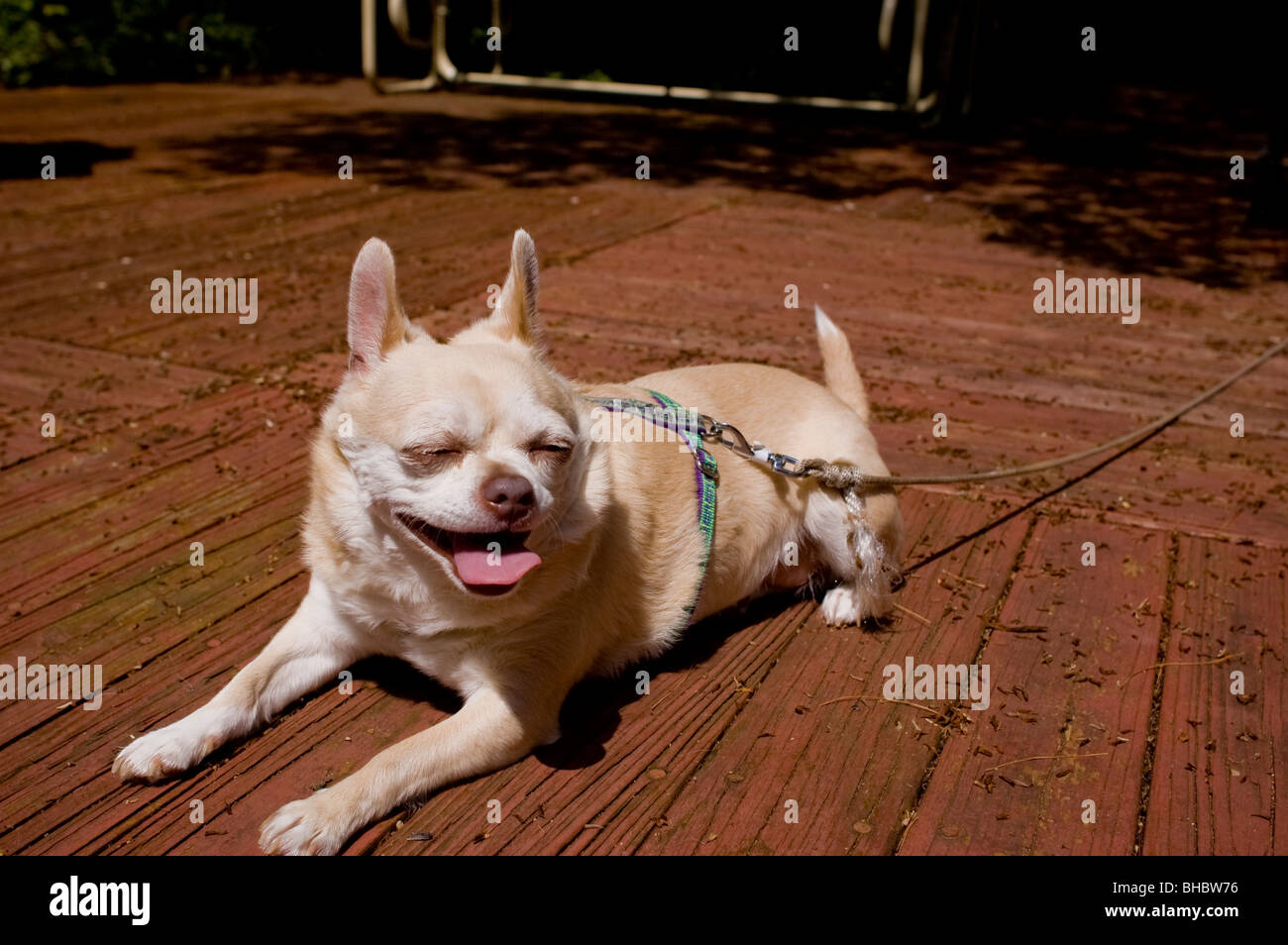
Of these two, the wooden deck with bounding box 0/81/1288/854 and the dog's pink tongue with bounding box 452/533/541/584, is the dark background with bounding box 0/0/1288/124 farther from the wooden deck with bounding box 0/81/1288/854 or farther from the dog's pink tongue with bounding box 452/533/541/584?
the dog's pink tongue with bounding box 452/533/541/584

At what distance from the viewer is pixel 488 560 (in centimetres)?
228

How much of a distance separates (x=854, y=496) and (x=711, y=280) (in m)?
3.75

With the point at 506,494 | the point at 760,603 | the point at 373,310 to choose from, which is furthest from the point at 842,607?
the point at 373,310

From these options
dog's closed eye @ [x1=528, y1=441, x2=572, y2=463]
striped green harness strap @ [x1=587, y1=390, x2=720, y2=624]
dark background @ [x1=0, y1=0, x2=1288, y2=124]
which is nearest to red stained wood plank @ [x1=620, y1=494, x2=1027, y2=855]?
striped green harness strap @ [x1=587, y1=390, x2=720, y2=624]

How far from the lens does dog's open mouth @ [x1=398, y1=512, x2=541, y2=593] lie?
2.26 m

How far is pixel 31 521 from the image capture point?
3428 millimetres

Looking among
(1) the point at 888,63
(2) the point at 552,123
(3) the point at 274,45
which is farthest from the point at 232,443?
(3) the point at 274,45

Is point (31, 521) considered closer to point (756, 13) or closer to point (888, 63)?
point (888, 63)

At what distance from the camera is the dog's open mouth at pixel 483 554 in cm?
226

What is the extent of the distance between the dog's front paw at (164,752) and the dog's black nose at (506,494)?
2.80ft

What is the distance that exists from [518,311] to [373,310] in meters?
0.36

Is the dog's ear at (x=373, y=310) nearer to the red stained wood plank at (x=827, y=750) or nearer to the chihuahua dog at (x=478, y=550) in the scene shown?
the chihuahua dog at (x=478, y=550)

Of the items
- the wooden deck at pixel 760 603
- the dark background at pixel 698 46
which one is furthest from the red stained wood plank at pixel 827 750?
the dark background at pixel 698 46

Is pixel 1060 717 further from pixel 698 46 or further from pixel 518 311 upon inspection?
pixel 698 46
